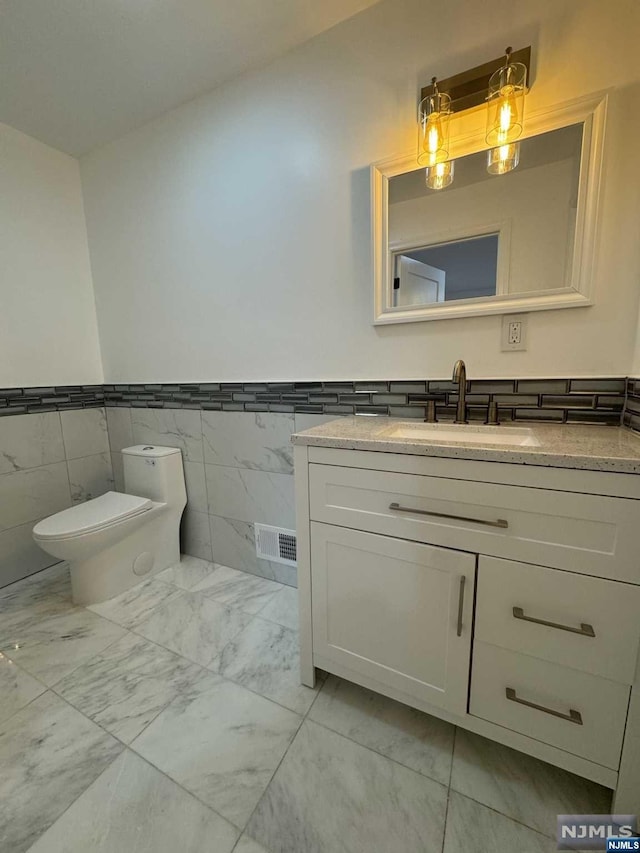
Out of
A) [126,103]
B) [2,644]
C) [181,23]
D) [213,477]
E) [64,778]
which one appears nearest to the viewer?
[64,778]

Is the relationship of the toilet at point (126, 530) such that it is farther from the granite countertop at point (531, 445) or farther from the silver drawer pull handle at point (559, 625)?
the silver drawer pull handle at point (559, 625)

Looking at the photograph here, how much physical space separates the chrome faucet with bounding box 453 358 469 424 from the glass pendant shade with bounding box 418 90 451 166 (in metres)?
0.70

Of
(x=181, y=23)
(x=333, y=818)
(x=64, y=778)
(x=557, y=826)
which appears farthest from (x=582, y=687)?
(x=181, y=23)

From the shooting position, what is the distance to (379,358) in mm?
1403

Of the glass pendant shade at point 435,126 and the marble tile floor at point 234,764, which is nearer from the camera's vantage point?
the marble tile floor at point 234,764

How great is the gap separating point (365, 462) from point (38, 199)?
91.3 inches

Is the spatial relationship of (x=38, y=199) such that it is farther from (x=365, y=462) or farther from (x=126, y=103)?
(x=365, y=462)

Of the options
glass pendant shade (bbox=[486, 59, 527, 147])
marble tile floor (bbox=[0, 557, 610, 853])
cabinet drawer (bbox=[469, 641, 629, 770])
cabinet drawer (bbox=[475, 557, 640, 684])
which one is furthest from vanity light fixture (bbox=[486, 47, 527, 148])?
marble tile floor (bbox=[0, 557, 610, 853])

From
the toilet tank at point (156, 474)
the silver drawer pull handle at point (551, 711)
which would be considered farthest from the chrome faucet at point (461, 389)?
the toilet tank at point (156, 474)

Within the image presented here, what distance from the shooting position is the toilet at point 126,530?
4.92 ft

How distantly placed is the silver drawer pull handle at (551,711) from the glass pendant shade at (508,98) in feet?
5.18

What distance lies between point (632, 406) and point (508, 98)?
991 mm

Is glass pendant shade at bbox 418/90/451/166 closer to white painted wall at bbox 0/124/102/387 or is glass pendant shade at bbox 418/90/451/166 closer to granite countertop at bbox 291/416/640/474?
granite countertop at bbox 291/416/640/474

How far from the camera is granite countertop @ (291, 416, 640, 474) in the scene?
73 centimetres
